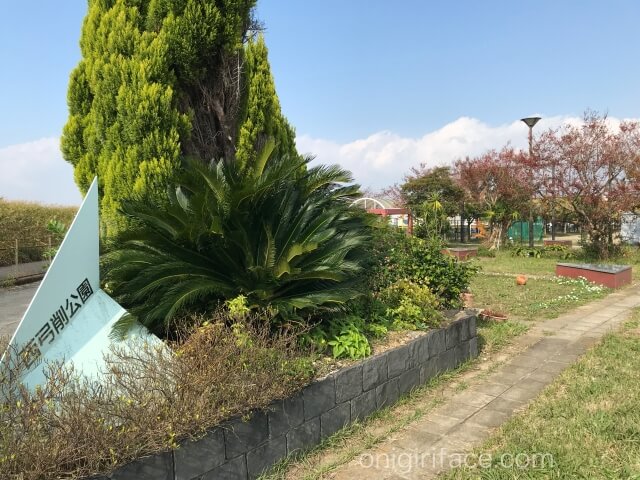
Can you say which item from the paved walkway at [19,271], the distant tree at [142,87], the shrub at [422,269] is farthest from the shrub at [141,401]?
the paved walkway at [19,271]

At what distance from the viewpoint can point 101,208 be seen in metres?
4.37

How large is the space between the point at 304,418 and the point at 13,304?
8.48m

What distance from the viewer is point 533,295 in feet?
29.1

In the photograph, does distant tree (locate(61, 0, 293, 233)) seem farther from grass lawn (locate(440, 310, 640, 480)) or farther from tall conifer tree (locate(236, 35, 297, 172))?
grass lawn (locate(440, 310, 640, 480))

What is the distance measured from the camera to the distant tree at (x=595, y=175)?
46.5 feet

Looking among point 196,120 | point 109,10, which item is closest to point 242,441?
point 196,120

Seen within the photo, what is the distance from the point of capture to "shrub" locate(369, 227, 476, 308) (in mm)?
5191

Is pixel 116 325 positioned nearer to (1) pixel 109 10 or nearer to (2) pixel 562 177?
(1) pixel 109 10

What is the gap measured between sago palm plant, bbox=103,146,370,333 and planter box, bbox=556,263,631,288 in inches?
312

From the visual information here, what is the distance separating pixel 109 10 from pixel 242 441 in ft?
13.2

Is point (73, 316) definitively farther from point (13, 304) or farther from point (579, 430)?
point (13, 304)

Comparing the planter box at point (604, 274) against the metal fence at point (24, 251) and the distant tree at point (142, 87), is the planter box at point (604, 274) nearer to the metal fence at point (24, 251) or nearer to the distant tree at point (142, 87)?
the distant tree at point (142, 87)

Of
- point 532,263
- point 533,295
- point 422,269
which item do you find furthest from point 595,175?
point 422,269

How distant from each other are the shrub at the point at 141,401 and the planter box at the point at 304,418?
86mm
